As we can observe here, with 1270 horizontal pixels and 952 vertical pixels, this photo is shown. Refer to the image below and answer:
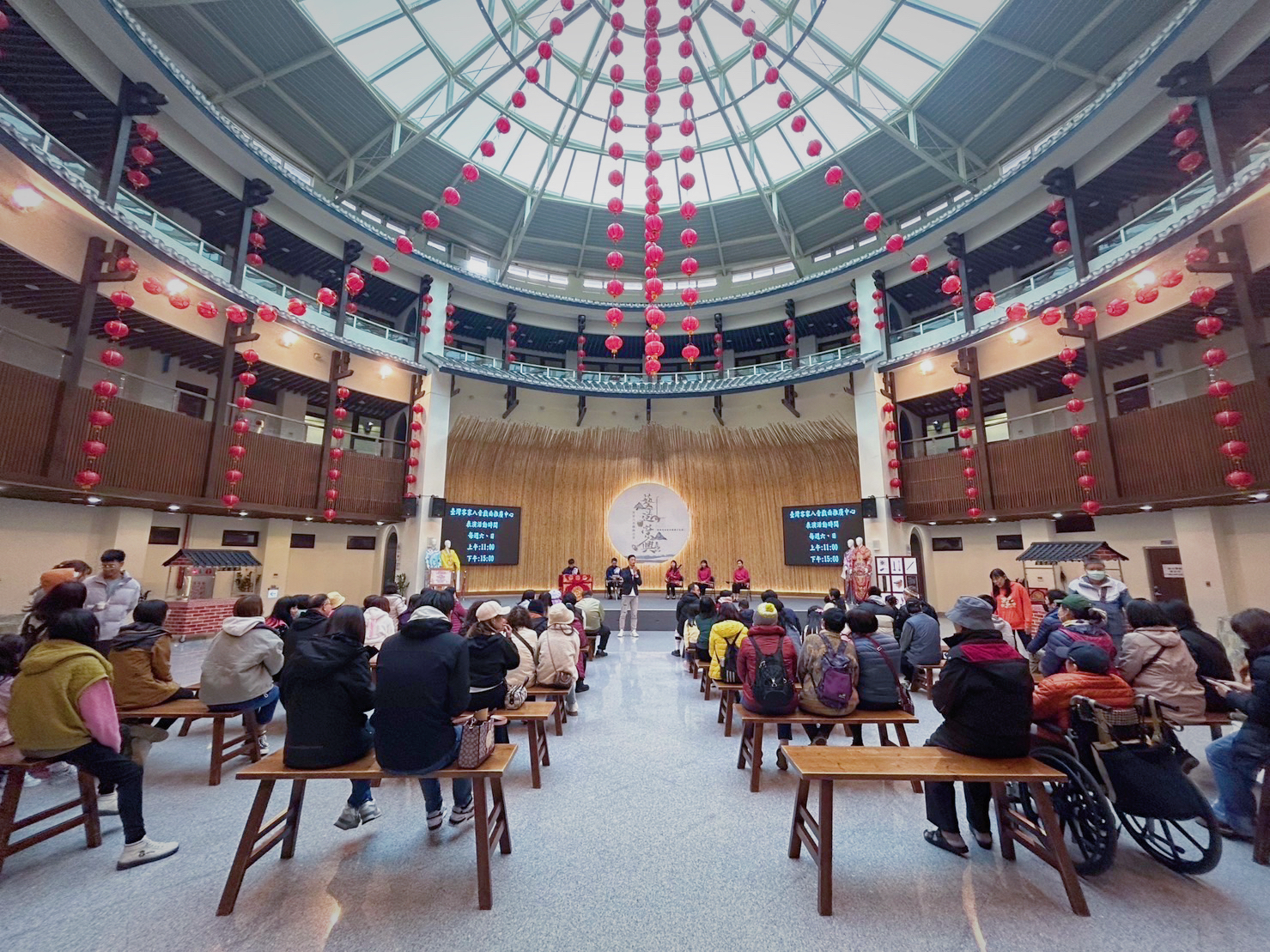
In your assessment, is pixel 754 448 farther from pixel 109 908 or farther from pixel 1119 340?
pixel 109 908

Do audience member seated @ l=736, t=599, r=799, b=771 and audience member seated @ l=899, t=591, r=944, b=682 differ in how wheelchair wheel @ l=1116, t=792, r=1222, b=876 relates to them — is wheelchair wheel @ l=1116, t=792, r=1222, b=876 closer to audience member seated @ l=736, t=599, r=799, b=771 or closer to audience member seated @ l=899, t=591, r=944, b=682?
audience member seated @ l=736, t=599, r=799, b=771

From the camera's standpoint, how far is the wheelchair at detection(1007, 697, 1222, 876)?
258cm

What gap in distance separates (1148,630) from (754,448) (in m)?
13.1

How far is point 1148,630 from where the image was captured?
346 centimetres

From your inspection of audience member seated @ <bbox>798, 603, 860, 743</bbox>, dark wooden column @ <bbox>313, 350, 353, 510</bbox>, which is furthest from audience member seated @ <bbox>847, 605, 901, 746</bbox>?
dark wooden column @ <bbox>313, 350, 353, 510</bbox>

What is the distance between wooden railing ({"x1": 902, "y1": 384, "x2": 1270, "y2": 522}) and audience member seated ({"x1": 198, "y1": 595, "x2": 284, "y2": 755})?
1230cm

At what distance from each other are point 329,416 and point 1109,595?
1471cm

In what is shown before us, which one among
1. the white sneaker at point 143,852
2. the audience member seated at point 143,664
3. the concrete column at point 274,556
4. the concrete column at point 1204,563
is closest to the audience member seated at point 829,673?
the white sneaker at point 143,852

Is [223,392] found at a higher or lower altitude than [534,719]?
higher

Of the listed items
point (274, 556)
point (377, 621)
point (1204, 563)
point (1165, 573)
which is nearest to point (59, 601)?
point (377, 621)

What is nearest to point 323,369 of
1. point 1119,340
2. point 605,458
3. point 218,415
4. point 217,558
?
point 218,415

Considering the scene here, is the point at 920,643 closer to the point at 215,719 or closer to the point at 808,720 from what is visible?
the point at 808,720

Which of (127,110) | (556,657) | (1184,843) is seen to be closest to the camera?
(1184,843)

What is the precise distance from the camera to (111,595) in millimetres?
4633
